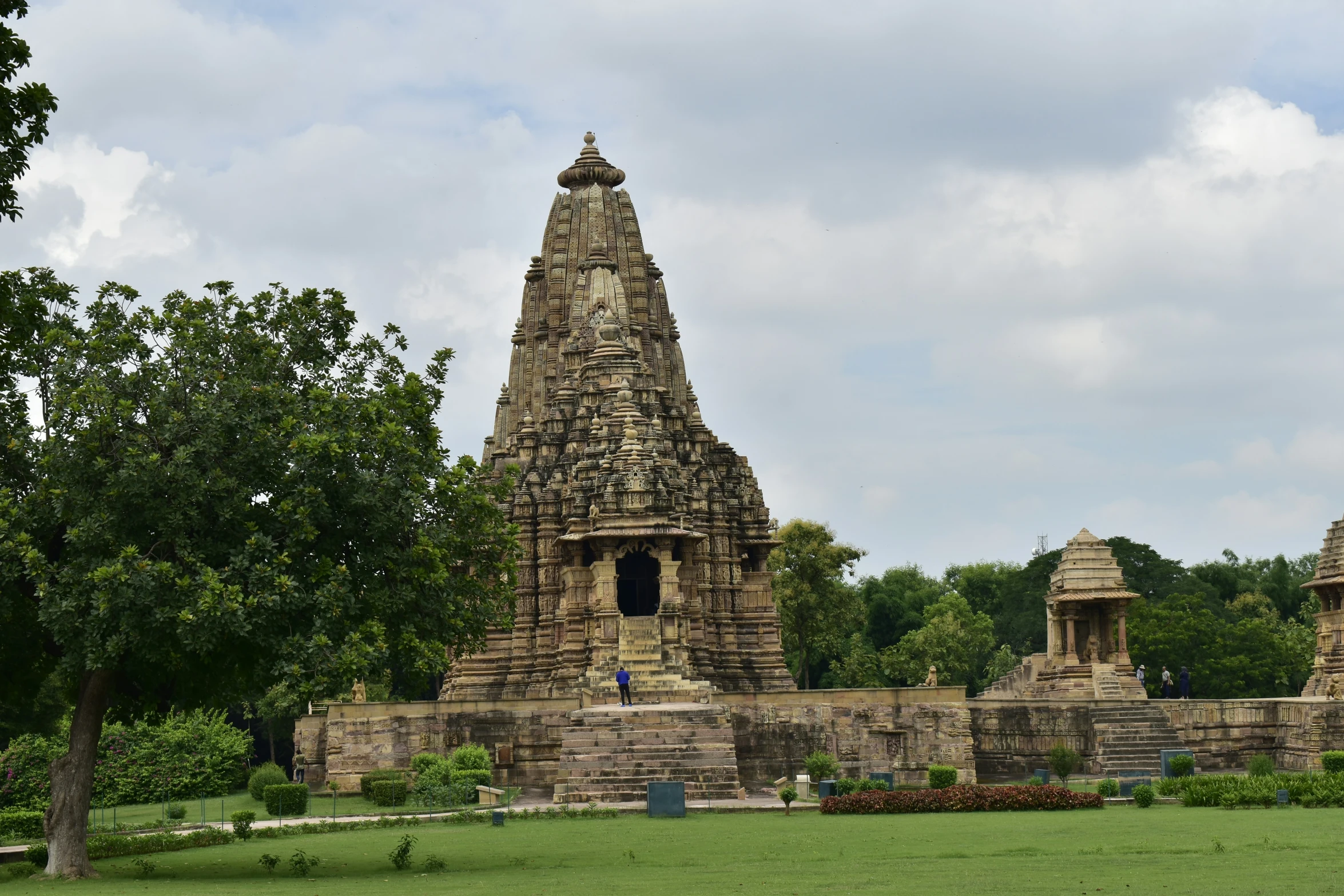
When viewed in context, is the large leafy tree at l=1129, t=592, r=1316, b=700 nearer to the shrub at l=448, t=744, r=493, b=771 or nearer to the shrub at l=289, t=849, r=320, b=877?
the shrub at l=448, t=744, r=493, b=771

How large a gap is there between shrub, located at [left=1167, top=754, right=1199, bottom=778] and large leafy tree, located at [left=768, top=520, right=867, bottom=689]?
31.5 m

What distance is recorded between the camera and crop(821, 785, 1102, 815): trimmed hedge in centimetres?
2864

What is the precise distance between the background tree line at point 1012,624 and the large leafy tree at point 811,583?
52 mm

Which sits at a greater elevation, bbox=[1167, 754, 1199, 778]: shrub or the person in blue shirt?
the person in blue shirt

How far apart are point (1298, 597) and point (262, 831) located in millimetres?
69212

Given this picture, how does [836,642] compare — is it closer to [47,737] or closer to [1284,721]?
[1284,721]

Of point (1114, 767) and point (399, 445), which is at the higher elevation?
point (399, 445)

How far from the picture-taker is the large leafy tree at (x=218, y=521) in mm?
22422

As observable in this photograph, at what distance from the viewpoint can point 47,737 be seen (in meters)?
43.4

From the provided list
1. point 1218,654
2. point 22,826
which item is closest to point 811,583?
point 1218,654

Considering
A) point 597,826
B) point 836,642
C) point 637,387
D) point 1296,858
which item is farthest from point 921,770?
point 836,642

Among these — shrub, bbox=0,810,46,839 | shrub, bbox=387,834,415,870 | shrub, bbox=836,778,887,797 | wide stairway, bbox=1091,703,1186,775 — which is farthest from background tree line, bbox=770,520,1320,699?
shrub, bbox=387,834,415,870

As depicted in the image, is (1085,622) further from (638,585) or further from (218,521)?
(218,521)

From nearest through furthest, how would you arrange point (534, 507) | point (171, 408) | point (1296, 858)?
1. point (1296, 858)
2. point (171, 408)
3. point (534, 507)
